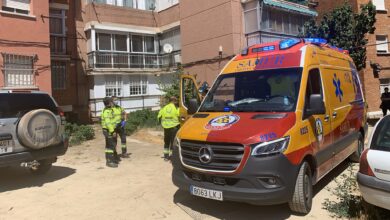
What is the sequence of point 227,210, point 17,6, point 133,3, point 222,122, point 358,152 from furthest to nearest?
point 133,3 < point 17,6 < point 358,152 < point 227,210 < point 222,122

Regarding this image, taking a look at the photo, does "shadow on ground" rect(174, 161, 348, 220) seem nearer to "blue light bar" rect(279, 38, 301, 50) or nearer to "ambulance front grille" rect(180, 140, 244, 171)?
"ambulance front grille" rect(180, 140, 244, 171)

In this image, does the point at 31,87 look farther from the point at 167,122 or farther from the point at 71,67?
the point at 167,122

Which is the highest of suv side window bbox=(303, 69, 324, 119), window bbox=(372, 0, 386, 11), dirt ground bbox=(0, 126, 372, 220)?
window bbox=(372, 0, 386, 11)

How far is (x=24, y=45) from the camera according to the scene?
14781 mm

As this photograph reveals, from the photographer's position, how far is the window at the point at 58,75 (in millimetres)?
20688

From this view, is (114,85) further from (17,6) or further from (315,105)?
(315,105)

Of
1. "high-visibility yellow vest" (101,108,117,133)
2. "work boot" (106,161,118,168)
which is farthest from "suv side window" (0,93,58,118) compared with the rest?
"work boot" (106,161,118,168)

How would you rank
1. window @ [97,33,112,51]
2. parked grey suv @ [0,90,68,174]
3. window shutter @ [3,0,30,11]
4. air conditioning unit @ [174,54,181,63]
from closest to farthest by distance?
parked grey suv @ [0,90,68,174] → window shutter @ [3,0,30,11] → window @ [97,33,112,51] → air conditioning unit @ [174,54,181,63]

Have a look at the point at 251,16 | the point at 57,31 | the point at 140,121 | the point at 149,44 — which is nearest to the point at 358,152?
the point at 140,121

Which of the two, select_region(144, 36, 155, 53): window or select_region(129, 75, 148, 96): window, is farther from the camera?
select_region(144, 36, 155, 53): window

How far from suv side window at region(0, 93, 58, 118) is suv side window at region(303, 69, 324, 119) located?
5.35 meters

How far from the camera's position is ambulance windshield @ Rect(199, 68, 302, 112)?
217 inches

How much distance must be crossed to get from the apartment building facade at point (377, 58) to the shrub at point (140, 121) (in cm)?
1181

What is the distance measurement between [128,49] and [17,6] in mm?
9546
